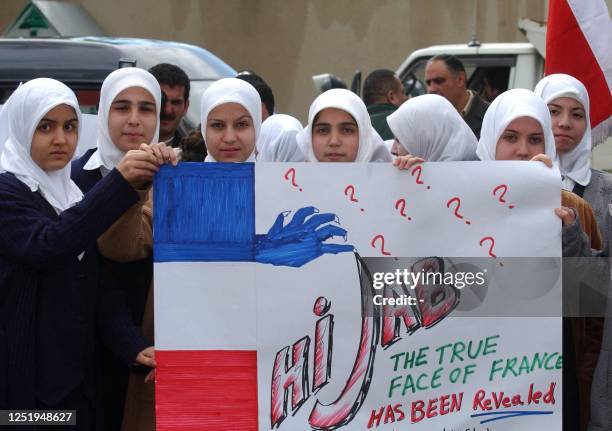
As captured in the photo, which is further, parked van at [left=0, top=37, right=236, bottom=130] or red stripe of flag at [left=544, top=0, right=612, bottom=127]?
parked van at [left=0, top=37, right=236, bottom=130]

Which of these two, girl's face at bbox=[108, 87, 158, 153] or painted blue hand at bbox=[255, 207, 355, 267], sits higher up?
girl's face at bbox=[108, 87, 158, 153]

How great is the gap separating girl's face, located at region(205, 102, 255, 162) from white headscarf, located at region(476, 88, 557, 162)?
0.81 meters

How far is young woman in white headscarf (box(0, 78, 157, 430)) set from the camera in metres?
3.68

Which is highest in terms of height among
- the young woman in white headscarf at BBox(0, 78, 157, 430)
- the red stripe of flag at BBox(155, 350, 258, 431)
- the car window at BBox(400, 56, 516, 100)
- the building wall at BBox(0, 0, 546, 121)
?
the building wall at BBox(0, 0, 546, 121)

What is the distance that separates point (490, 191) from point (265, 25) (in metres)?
14.1

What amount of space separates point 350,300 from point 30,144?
110cm

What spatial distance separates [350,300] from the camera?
369cm

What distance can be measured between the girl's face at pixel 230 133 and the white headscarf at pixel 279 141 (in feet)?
3.14

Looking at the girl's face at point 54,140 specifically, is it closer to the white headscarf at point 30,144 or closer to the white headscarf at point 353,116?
the white headscarf at point 30,144

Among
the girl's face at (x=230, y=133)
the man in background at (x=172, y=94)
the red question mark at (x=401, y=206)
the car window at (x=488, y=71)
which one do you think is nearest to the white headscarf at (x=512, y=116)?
the red question mark at (x=401, y=206)

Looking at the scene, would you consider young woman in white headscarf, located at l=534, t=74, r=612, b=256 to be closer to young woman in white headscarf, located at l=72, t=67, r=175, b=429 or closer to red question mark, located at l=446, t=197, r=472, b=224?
red question mark, located at l=446, t=197, r=472, b=224

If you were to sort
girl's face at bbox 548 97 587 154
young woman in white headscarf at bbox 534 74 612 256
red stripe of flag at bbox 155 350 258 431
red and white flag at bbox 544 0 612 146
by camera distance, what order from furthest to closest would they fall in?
red and white flag at bbox 544 0 612 146
girl's face at bbox 548 97 587 154
young woman in white headscarf at bbox 534 74 612 256
red stripe of flag at bbox 155 350 258 431

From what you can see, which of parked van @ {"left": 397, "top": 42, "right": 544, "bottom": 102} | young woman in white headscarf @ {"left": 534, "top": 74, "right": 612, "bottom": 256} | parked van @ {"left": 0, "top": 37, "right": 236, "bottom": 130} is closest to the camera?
Result: young woman in white headscarf @ {"left": 534, "top": 74, "right": 612, "bottom": 256}

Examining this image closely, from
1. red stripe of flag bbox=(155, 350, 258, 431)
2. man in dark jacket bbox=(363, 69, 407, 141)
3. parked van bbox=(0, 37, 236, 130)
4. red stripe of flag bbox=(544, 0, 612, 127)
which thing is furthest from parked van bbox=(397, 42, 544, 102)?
red stripe of flag bbox=(155, 350, 258, 431)
